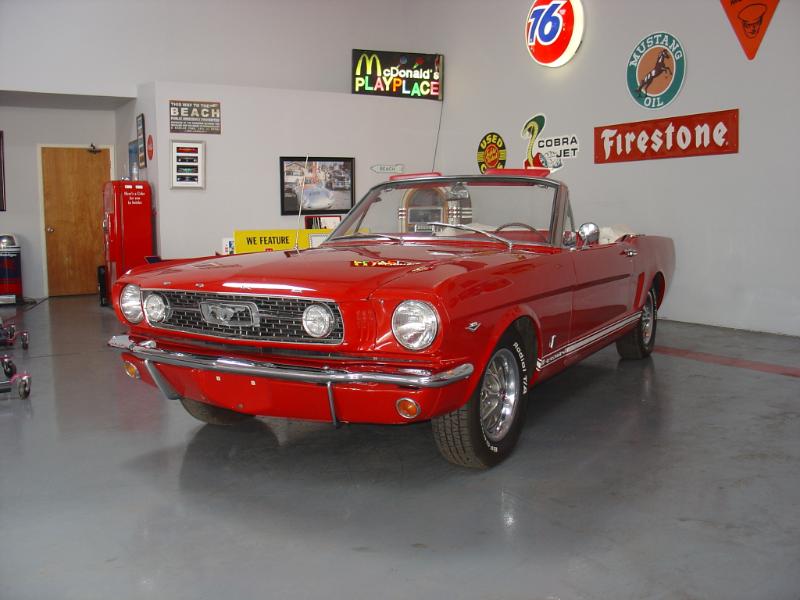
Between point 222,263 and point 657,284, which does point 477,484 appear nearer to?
point 222,263

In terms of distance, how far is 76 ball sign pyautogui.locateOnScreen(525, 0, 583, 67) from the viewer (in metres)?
8.00

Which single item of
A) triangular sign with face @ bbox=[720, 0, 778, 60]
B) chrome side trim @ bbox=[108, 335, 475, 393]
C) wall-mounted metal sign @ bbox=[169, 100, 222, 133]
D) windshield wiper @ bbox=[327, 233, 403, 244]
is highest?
triangular sign with face @ bbox=[720, 0, 778, 60]

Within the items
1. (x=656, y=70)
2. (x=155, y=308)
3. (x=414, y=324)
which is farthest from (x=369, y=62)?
(x=414, y=324)

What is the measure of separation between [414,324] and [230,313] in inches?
30.7

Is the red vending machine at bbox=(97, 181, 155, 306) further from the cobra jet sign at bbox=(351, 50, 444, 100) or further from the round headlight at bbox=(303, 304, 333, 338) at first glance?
the round headlight at bbox=(303, 304, 333, 338)

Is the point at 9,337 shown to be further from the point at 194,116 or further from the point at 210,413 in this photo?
the point at 194,116

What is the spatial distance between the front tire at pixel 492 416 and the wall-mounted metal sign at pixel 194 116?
22.1 ft

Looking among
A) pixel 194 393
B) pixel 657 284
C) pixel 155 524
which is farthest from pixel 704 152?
pixel 155 524

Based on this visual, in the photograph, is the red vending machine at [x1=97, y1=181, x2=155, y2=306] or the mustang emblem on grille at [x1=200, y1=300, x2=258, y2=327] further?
the red vending machine at [x1=97, y1=181, x2=155, y2=306]

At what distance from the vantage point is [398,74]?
9.95 meters

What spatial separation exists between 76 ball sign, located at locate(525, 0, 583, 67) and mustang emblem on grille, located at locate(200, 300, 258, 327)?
648 cm

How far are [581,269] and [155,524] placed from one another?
2.34 m

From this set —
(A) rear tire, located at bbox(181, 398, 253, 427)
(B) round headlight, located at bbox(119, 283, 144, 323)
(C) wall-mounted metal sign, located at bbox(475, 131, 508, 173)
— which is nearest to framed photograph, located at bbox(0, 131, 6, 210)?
(C) wall-mounted metal sign, located at bbox(475, 131, 508, 173)

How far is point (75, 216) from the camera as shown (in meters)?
10.4
